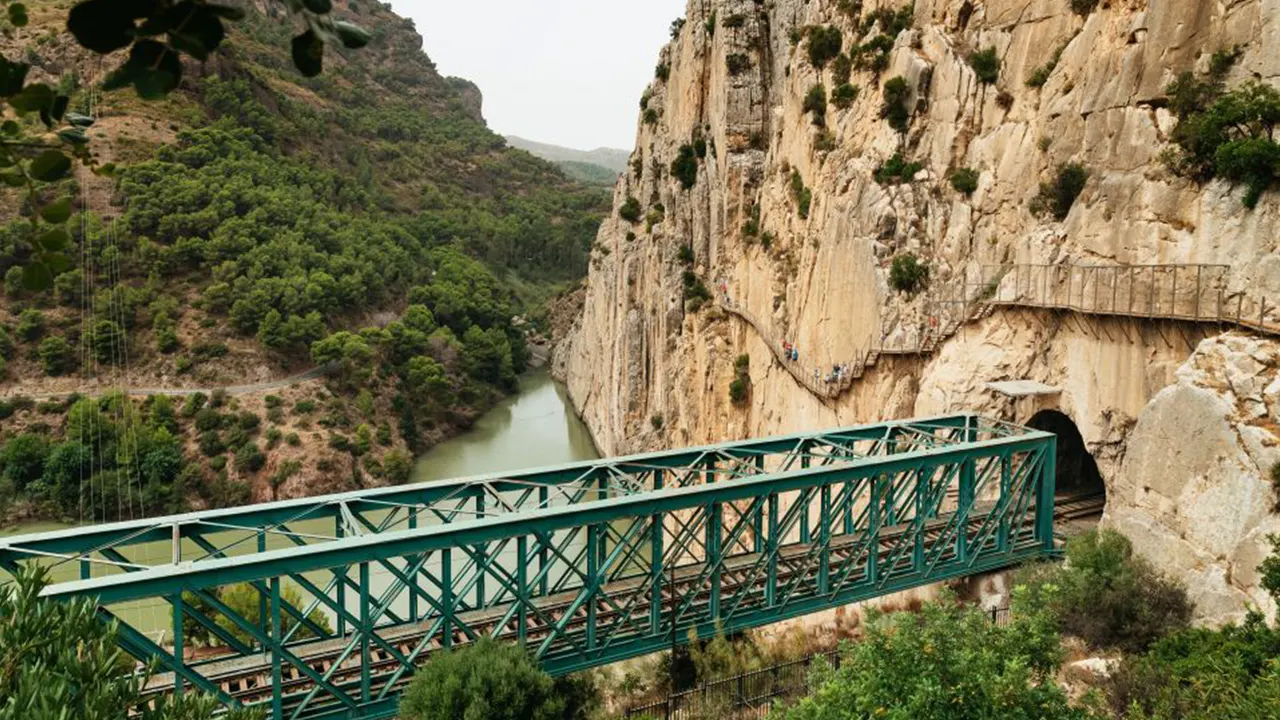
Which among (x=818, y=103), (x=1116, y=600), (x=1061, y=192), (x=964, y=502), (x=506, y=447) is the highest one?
(x=818, y=103)

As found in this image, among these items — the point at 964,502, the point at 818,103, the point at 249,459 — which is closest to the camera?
the point at 964,502

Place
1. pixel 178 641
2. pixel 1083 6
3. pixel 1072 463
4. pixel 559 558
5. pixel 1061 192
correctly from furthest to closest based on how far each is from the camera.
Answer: pixel 1072 463 → pixel 1083 6 → pixel 1061 192 → pixel 559 558 → pixel 178 641

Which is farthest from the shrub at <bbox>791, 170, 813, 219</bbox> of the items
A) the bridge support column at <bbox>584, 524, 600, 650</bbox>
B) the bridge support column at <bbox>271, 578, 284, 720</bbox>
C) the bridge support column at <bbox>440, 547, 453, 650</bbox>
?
the bridge support column at <bbox>271, 578, 284, 720</bbox>

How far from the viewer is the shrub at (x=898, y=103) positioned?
87.9 feet

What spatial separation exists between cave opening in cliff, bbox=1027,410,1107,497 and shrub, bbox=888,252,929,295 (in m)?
5.31

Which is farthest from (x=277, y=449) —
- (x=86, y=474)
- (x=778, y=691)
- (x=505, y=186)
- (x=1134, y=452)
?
(x=505, y=186)

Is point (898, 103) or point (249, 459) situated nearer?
point (898, 103)

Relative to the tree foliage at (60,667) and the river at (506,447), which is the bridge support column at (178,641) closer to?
the tree foliage at (60,667)

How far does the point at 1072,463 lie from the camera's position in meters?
22.9

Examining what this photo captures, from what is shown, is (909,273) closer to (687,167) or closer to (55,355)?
(687,167)

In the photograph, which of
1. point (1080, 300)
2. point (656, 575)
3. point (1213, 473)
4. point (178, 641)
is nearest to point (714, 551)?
point (656, 575)

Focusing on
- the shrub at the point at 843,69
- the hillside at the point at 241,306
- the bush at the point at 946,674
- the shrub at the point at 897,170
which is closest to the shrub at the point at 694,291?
the shrub at the point at 843,69

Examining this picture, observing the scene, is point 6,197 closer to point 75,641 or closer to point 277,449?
point 277,449

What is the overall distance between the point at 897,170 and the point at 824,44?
819 centimetres
